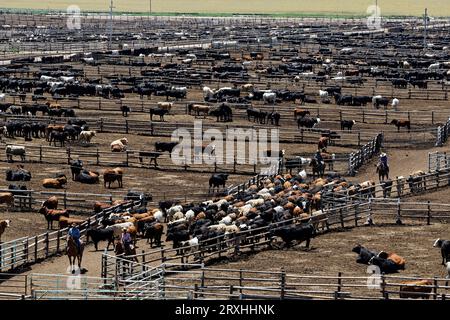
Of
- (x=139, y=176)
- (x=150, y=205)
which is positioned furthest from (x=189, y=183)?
(x=150, y=205)

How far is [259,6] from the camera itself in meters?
188

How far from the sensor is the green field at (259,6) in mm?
177025

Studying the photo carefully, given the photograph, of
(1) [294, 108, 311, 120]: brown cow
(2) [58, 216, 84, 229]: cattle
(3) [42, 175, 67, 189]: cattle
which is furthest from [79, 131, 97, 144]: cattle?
(2) [58, 216, 84, 229]: cattle

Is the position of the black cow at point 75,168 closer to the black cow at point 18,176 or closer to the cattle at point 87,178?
the cattle at point 87,178

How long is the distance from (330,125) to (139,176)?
12.7 meters

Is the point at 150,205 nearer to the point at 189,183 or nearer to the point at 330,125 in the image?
the point at 189,183

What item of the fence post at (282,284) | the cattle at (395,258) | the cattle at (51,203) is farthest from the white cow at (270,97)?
the fence post at (282,284)

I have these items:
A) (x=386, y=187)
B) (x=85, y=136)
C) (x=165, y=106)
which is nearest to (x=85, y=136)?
(x=85, y=136)

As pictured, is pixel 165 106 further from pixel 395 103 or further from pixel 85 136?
pixel 395 103

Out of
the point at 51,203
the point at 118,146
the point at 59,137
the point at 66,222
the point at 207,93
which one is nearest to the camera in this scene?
the point at 66,222

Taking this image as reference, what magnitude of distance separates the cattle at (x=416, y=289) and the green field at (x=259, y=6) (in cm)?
15464

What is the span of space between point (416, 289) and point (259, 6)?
172013 millimetres

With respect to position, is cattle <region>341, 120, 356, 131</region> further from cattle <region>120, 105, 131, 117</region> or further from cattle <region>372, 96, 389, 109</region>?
cattle <region>120, 105, 131, 117</region>

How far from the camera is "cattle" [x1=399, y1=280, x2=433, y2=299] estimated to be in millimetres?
17938
